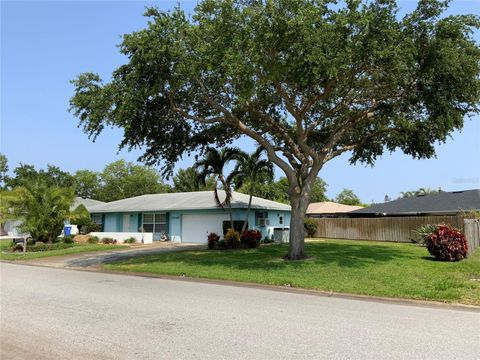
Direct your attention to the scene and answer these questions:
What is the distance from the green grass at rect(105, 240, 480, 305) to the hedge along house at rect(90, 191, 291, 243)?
11.0 metres

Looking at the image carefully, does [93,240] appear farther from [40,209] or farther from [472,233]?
[472,233]

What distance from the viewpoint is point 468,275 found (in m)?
13.5

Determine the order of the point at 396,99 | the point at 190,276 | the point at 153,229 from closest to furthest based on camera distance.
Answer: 1. the point at 190,276
2. the point at 396,99
3. the point at 153,229

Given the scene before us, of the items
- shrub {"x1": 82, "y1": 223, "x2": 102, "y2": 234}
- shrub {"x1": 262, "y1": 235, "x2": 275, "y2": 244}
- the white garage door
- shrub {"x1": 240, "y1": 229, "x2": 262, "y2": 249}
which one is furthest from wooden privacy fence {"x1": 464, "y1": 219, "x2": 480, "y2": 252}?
shrub {"x1": 82, "y1": 223, "x2": 102, "y2": 234}

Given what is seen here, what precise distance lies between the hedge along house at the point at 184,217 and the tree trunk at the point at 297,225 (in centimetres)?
1078

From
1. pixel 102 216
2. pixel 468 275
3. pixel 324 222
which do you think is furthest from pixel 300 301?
pixel 102 216

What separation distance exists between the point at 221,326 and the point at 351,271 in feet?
25.6

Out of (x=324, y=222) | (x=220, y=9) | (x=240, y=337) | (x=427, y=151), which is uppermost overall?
(x=220, y=9)

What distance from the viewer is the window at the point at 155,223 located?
111 ft

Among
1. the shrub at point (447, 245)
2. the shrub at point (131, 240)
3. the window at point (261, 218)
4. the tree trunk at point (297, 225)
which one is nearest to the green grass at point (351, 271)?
the shrub at point (447, 245)

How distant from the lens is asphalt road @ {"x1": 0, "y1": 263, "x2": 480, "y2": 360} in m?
6.09

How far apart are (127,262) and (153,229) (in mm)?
15192

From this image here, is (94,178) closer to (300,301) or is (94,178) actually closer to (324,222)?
(324,222)

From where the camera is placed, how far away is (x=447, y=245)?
16844mm
